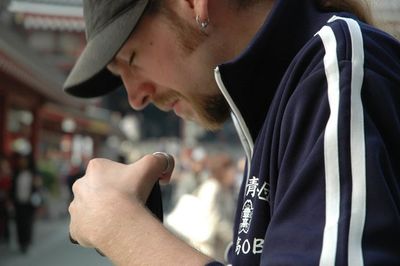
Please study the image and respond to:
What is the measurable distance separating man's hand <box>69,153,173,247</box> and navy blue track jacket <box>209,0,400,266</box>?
0.62 feet

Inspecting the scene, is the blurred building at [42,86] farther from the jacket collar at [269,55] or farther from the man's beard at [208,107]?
the jacket collar at [269,55]

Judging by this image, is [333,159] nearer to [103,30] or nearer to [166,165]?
[166,165]

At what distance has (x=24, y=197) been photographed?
10938 mm

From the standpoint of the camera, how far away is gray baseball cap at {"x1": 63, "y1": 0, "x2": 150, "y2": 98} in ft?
3.86

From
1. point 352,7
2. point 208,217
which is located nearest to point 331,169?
point 352,7

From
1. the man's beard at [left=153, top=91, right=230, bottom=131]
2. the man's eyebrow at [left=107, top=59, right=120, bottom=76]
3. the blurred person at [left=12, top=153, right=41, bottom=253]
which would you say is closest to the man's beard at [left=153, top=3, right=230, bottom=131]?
the man's beard at [left=153, top=91, right=230, bottom=131]

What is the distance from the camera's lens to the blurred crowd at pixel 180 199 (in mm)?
4520

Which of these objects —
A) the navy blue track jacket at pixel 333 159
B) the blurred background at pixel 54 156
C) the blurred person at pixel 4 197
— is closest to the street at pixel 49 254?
the blurred background at pixel 54 156

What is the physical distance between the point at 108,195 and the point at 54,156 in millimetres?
22486

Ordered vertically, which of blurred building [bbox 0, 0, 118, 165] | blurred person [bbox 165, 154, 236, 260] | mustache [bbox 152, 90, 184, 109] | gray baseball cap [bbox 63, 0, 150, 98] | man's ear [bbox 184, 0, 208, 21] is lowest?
blurred building [bbox 0, 0, 118, 165]

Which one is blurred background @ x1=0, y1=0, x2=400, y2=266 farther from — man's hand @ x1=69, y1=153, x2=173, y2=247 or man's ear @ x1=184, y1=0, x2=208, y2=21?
man's hand @ x1=69, y1=153, x2=173, y2=247

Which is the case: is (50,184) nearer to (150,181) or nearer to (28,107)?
(28,107)

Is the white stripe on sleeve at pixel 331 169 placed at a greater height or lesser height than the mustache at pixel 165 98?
greater

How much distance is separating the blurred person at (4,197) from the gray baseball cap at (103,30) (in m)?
10.2
